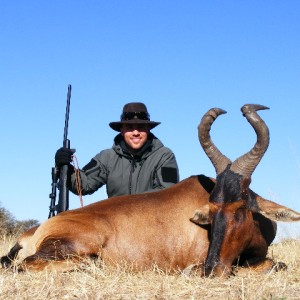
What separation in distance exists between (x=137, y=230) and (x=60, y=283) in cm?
160

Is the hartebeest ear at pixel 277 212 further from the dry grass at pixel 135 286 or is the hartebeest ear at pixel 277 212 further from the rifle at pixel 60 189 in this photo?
the rifle at pixel 60 189

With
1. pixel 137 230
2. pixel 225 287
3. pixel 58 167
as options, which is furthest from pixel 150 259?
pixel 58 167

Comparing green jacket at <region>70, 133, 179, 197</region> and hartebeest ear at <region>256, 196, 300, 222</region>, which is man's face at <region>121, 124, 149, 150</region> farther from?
hartebeest ear at <region>256, 196, 300, 222</region>

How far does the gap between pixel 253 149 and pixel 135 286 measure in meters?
1.93

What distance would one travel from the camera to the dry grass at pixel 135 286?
4730mm

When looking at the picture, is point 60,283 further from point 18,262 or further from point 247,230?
point 247,230

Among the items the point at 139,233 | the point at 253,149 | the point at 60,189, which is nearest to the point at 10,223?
the point at 60,189

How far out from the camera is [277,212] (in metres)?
6.24

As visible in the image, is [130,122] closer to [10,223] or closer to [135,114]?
[135,114]

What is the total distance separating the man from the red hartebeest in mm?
1614

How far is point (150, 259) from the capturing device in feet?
21.5

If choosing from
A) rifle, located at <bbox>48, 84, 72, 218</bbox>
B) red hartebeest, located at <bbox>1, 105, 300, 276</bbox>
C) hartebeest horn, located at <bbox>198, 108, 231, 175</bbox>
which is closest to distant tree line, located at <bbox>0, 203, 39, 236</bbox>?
rifle, located at <bbox>48, 84, 72, 218</bbox>

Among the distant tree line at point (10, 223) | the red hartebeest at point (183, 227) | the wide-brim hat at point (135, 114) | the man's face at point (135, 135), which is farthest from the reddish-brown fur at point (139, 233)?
the distant tree line at point (10, 223)

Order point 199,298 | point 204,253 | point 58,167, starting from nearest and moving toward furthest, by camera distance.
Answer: point 199,298
point 204,253
point 58,167
